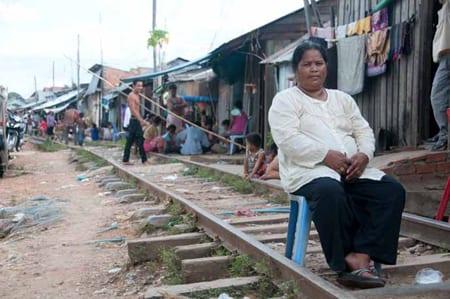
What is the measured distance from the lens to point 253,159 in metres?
8.67

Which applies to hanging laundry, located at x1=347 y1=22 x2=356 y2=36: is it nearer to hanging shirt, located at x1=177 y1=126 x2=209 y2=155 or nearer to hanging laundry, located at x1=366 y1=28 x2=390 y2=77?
hanging laundry, located at x1=366 y1=28 x2=390 y2=77

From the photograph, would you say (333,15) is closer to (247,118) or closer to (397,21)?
(397,21)

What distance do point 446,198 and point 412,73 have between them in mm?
3263

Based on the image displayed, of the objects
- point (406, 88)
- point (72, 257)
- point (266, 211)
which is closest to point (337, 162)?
point (72, 257)

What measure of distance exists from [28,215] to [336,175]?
17.2ft

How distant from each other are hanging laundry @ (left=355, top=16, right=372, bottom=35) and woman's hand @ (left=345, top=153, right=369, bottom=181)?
5593 mm

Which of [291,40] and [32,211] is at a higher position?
[291,40]

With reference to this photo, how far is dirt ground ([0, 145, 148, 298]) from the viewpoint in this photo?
13.9ft

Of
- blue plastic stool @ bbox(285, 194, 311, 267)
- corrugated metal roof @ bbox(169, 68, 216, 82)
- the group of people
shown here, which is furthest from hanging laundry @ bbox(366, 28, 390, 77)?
corrugated metal roof @ bbox(169, 68, 216, 82)

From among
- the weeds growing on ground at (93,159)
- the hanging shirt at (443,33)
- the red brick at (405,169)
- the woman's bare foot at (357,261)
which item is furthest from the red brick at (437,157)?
the weeds growing on ground at (93,159)

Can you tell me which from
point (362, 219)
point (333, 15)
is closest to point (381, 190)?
point (362, 219)

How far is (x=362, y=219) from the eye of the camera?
3.34 metres

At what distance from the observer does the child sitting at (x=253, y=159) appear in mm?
8461

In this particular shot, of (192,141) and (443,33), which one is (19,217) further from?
(192,141)
